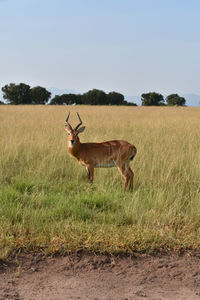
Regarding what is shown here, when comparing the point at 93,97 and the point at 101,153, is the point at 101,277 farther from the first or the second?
the point at 93,97

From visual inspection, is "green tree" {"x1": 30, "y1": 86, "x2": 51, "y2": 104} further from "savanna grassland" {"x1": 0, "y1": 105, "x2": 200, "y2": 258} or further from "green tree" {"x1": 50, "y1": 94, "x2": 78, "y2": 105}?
"savanna grassland" {"x1": 0, "y1": 105, "x2": 200, "y2": 258}

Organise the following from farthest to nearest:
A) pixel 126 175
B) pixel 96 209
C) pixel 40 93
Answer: pixel 40 93, pixel 126 175, pixel 96 209

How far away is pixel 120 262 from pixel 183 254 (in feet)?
2.34

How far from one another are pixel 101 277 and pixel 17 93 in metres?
67.9

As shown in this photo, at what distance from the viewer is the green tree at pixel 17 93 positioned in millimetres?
67875

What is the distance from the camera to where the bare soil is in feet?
10.3

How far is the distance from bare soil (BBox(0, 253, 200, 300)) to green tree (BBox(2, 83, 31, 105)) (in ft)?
216

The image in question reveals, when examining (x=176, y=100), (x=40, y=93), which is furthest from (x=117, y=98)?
(x=40, y=93)

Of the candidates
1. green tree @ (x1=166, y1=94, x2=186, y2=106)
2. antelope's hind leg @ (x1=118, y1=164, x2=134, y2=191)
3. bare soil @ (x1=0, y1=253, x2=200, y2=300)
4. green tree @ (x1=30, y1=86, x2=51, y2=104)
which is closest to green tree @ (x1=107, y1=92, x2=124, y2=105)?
green tree @ (x1=166, y1=94, x2=186, y2=106)

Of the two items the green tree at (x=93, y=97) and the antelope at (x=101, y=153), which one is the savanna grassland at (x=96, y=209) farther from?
the green tree at (x=93, y=97)

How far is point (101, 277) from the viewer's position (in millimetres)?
3475

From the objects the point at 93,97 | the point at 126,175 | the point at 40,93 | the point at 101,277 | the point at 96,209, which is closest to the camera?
the point at 101,277

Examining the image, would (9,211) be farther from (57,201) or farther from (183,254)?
(183,254)

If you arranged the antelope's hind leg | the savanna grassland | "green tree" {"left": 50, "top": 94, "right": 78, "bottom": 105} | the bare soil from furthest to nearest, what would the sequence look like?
1. "green tree" {"left": 50, "top": 94, "right": 78, "bottom": 105}
2. the antelope's hind leg
3. the savanna grassland
4. the bare soil
